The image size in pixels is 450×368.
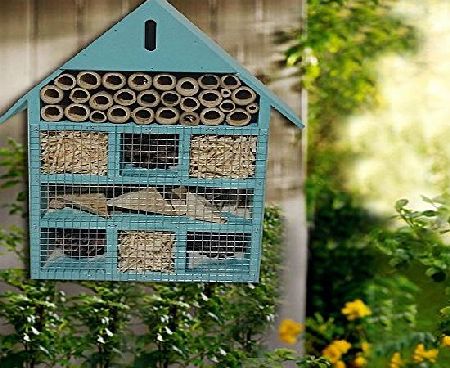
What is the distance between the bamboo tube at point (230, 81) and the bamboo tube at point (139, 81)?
18 cm

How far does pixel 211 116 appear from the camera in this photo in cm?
247

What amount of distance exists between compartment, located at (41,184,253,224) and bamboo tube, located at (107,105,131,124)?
0.17m

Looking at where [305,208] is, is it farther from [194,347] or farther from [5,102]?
[5,102]

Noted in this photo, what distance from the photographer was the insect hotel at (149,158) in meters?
2.44

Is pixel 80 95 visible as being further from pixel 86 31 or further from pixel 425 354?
pixel 425 354

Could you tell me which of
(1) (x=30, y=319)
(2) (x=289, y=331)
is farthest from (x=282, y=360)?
(1) (x=30, y=319)

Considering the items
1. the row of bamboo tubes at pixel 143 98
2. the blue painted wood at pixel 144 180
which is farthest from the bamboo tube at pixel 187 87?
the blue painted wood at pixel 144 180

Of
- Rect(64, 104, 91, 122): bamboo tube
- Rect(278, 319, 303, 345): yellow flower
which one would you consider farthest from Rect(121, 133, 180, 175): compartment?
Rect(278, 319, 303, 345): yellow flower

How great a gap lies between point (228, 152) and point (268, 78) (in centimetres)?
60

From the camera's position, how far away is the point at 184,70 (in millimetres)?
2439

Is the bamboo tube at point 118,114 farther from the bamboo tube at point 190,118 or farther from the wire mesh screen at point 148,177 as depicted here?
the bamboo tube at point 190,118

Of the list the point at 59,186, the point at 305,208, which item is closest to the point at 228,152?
the point at 59,186

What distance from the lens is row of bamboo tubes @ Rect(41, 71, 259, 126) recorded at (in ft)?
8.00

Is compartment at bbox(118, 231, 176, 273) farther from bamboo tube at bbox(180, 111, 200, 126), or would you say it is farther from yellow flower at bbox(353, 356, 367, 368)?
yellow flower at bbox(353, 356, 367, 368)
